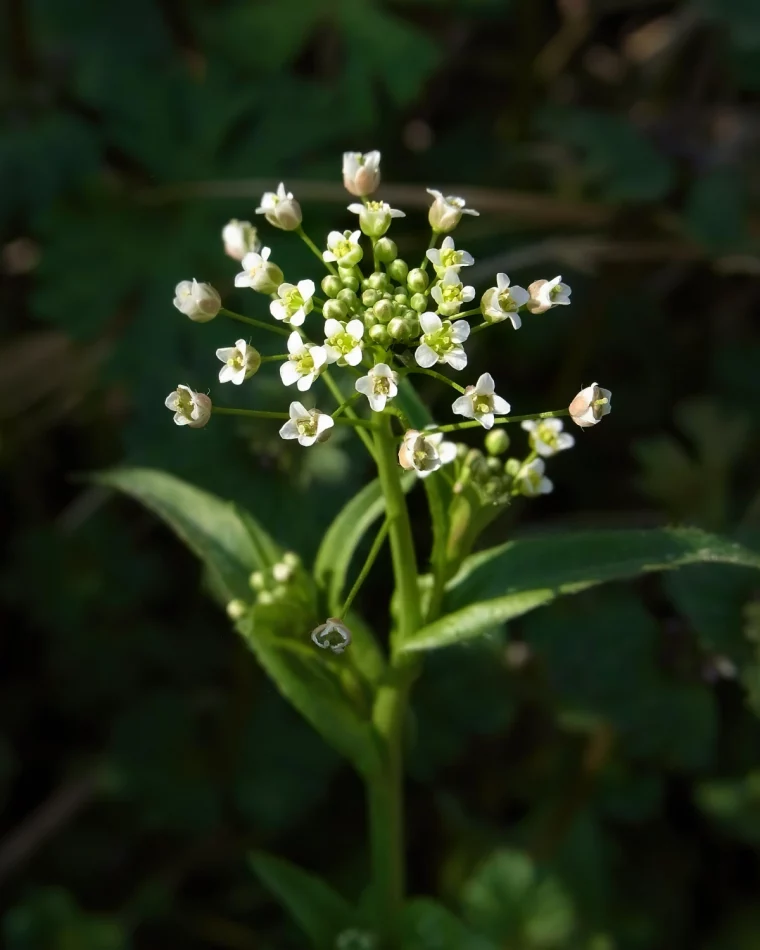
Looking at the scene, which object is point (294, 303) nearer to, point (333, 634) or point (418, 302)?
point (418, 302)

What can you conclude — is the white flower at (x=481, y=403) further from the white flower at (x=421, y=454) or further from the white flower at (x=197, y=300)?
the white flower at (x=197, y=300)

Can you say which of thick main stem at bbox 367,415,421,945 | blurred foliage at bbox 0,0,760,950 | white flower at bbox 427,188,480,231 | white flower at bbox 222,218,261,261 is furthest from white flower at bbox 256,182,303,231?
blurred foliage at bbox 0,0,760,950

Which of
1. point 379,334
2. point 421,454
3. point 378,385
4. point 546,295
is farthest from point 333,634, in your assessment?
point 546,295

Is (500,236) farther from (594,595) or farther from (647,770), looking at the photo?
(647,770)

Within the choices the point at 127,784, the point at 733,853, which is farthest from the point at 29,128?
the point at 733,853

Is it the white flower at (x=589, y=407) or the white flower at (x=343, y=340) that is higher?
the white flower at (x=343, y=340)

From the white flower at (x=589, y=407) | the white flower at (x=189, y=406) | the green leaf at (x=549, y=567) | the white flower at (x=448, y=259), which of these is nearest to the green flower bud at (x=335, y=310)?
the white flower at (x=448, y=259)

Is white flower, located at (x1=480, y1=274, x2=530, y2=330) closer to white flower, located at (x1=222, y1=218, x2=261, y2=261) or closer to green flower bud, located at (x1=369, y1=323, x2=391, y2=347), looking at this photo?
green flower bud, located at (x1=369, y1=323, x2=391, y2=347)
